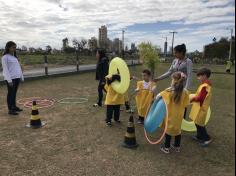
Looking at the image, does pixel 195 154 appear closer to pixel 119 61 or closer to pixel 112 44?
pixel 119 61

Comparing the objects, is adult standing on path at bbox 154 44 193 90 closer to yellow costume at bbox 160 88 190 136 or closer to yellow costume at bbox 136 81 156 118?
yellow costume at bbox 160 88 190 136

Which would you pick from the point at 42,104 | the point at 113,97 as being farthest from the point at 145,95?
the point at 42,104

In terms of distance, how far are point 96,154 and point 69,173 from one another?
0.87 m

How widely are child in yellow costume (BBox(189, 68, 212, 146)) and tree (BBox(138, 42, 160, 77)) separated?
686 inches

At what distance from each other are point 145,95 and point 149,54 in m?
16.9

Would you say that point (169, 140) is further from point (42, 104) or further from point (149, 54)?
point (149, 54)

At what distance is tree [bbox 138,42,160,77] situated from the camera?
76.3ft

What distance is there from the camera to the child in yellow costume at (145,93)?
707 cm

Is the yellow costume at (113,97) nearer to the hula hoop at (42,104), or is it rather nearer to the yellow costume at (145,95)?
the yellow costume at (145,95)

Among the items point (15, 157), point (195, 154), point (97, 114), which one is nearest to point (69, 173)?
point (15, 157)

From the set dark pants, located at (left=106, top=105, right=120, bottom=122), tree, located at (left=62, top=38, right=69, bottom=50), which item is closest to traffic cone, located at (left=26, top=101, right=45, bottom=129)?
dark pants, located at (left=106, top=105, right=120, bottom=122)

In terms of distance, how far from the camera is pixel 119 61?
22.2ft

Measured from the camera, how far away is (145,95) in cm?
709

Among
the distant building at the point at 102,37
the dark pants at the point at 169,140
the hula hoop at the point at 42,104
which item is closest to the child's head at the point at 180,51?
the dark pants at the point at 169,140
